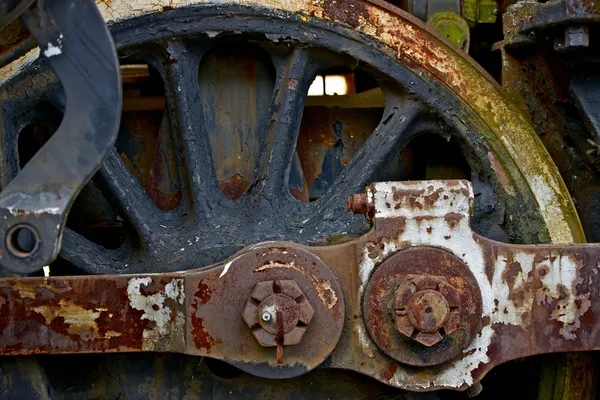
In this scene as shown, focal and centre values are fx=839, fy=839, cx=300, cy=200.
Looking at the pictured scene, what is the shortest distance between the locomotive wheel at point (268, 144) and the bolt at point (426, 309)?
1.00 ft

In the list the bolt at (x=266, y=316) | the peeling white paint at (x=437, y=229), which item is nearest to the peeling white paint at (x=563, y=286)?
the peeling white paint at (x=437, y=229)

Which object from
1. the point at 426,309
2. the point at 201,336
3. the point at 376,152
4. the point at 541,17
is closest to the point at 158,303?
the point at 201,336

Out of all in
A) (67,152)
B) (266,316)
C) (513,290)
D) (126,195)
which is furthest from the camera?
(126,195)

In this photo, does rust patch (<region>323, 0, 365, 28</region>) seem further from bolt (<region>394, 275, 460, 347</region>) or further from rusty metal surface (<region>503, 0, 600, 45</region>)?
bolt (<region>394, 275, 460, 347</region>)

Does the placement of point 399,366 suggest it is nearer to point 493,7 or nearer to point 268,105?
point 268,105

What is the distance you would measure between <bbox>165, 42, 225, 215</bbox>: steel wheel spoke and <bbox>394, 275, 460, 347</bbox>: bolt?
488mm

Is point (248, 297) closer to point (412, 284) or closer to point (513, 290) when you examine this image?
point (412, 284)

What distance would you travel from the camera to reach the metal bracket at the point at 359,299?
154 centimetres

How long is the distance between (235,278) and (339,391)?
41 cm

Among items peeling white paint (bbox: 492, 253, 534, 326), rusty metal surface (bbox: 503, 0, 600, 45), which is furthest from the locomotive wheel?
peeling white paint (bbox: 492, 253, 534, 326)

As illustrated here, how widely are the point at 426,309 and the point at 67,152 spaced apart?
0.68 metres

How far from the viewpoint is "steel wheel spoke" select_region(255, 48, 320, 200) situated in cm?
179

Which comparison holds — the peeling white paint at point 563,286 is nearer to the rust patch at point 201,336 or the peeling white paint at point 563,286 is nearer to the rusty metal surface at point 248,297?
the rusty metal surface at point 248,297

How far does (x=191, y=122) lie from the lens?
178 centimetres
